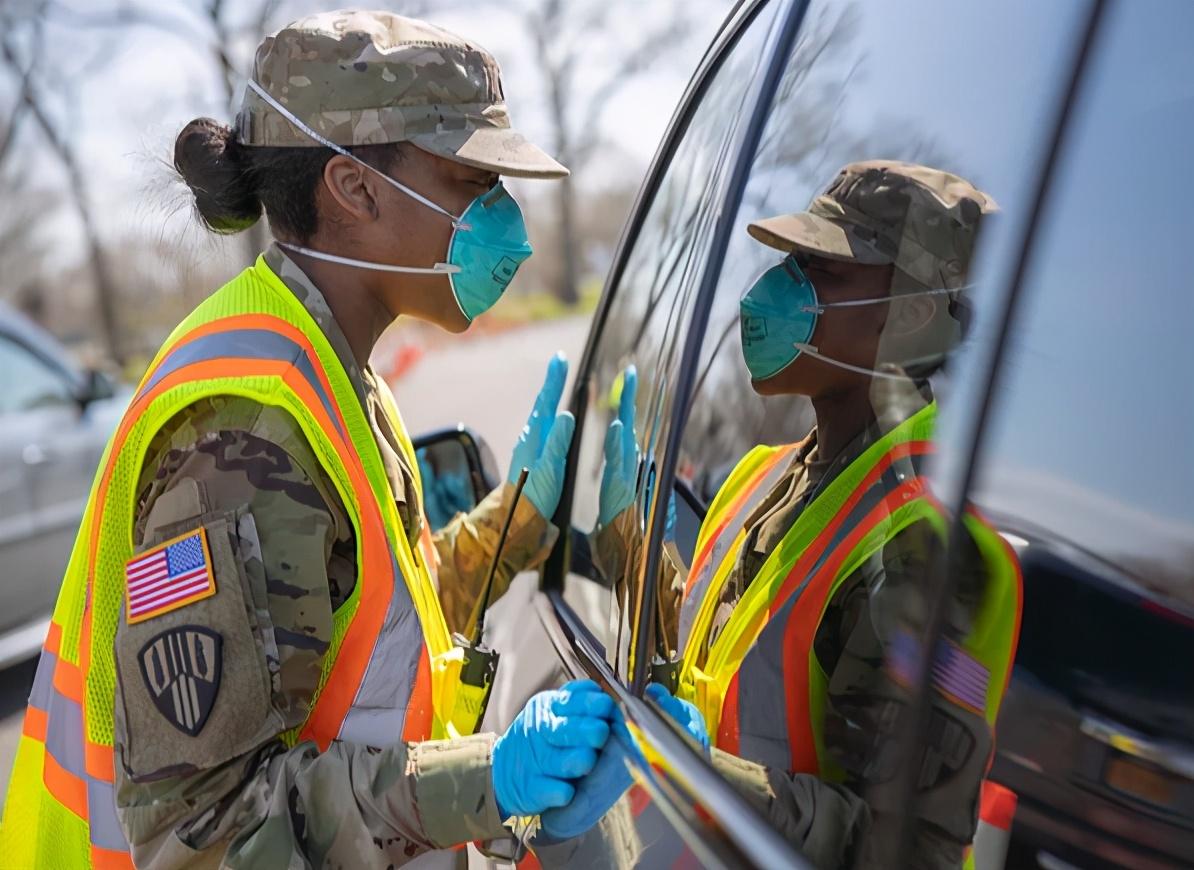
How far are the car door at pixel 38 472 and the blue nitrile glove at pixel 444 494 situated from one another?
8.92 ft

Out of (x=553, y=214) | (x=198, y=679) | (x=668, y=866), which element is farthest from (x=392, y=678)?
(x=553, y=214)

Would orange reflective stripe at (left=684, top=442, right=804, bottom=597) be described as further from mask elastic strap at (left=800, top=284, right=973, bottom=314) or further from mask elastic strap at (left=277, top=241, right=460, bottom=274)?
mask elastic strap at (left=277, top=241, right=460, bottom=274)

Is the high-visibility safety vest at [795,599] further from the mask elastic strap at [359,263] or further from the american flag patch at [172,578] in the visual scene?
the mask elastic strap at [359,263]

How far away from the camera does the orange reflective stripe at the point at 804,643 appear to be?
3.80 feet

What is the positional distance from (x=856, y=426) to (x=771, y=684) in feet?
1.03

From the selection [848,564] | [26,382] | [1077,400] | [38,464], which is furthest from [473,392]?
[1077,400]

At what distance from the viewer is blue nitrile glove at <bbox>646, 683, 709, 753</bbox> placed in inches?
52.2

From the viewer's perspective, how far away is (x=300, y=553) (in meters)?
1.45

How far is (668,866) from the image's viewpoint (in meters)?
1.25

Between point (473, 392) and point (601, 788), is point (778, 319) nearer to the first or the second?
point (601, 788)

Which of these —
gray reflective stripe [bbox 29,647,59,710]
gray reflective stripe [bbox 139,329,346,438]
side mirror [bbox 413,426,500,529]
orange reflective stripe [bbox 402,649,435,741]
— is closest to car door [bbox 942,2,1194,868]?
orange reflective stripe [bbox 402,649,435,741]

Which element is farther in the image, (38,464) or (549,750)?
(38,464)

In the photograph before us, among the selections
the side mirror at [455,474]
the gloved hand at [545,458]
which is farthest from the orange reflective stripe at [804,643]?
the side mirror at [455,474]

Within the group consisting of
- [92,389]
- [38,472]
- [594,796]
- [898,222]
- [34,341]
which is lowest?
[38,472]
